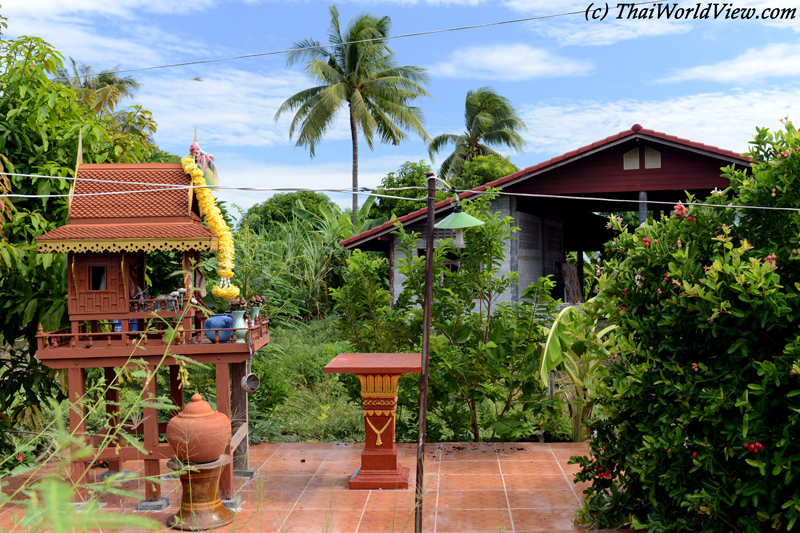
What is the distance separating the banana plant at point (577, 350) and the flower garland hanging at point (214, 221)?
3.45m

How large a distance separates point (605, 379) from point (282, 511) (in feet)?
10.8

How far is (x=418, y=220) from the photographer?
44.9 ft

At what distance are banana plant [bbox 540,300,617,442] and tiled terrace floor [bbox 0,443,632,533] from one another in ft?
2.19

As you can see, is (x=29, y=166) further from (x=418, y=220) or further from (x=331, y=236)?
(x=331, y=236)

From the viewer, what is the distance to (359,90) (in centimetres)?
2483

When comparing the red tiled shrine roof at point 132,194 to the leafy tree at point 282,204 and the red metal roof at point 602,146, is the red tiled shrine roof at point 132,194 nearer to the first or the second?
the red metal roof at point 602,146

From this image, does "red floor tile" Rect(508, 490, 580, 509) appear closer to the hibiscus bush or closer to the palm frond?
the hibiscus bush

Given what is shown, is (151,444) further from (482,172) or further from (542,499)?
(482,172)

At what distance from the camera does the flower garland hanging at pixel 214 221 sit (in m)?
6.44

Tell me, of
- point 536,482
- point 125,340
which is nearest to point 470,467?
point 536,482

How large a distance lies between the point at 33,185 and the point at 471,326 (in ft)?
19.0

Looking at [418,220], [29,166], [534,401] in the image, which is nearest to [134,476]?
[534,401]

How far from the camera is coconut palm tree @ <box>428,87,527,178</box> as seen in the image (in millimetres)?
31250

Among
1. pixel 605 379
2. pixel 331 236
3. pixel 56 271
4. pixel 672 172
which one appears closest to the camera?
pixel 605 379
